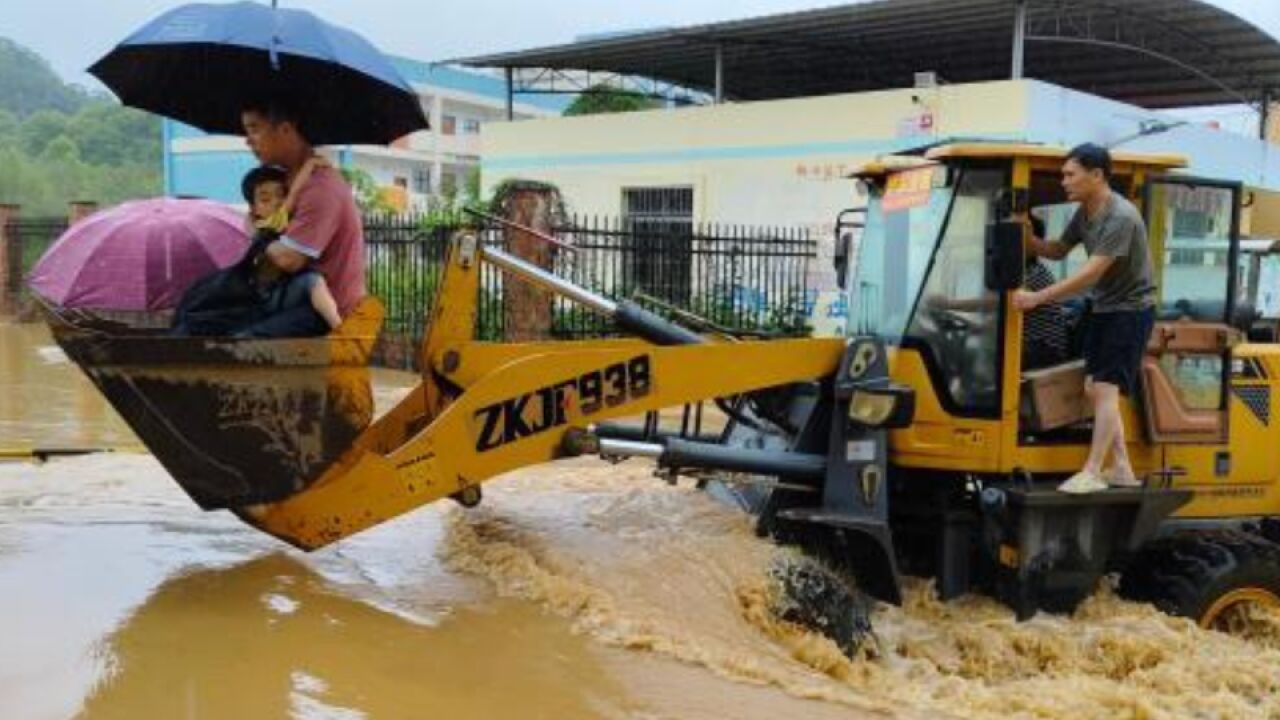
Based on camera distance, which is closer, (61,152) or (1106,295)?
(1106,295)

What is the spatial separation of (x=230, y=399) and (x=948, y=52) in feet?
70.4

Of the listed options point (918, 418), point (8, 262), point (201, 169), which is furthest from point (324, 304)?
point (201, 169)

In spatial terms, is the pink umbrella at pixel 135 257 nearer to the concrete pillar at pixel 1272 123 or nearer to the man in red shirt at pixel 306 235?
the man in red shirt at pixel 306 235

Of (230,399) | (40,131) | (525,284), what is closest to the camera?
(230,399)

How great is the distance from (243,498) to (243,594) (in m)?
0.43

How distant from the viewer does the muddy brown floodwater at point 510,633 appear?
4.52 metres

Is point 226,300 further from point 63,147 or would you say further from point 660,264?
point 63,147

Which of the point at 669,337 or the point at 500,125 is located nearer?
the point at 669,337

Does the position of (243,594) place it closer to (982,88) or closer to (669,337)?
(669,337)

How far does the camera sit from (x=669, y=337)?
660cm

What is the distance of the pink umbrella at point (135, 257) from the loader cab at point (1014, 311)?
3.21 meters

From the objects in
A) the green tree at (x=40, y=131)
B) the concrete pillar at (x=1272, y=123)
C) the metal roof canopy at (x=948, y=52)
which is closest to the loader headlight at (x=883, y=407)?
the metal roof canopy at (x=948, y=52)

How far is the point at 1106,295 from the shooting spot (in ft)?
20.1

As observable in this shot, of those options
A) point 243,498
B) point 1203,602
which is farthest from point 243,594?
point 1203,602
